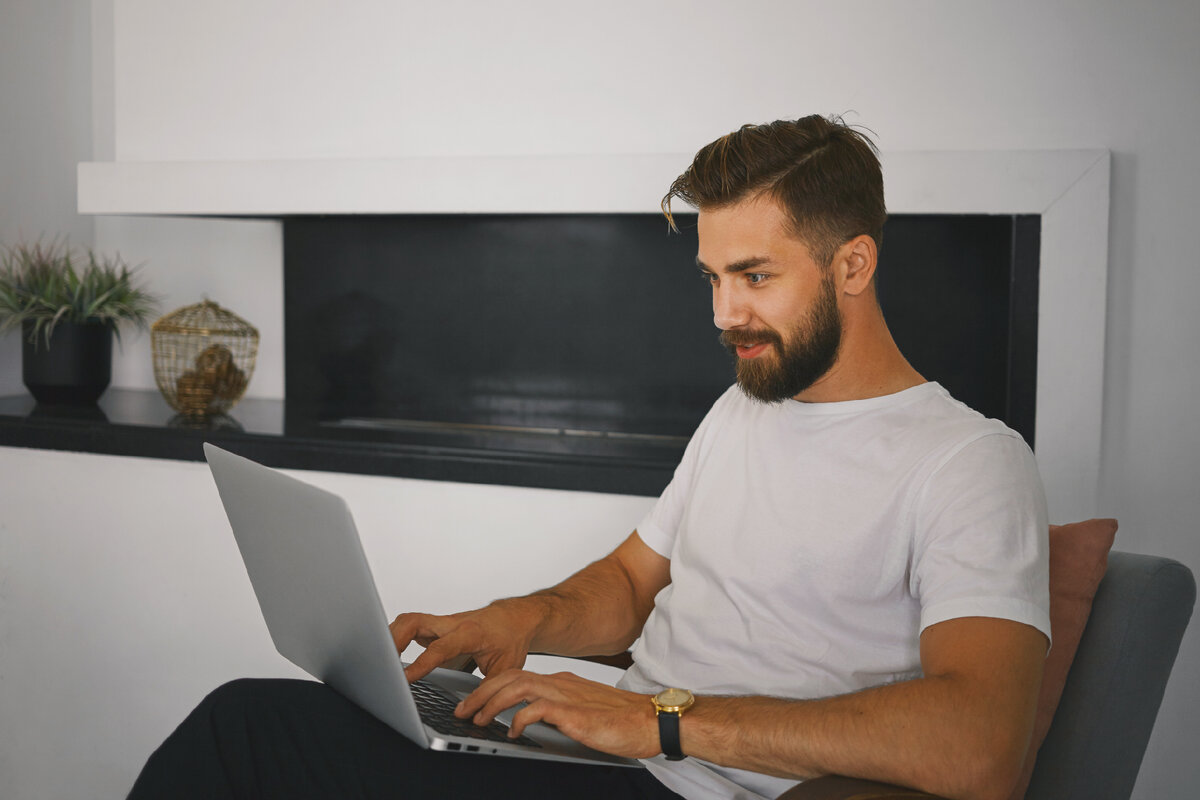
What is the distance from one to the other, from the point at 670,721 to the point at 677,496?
512 mm

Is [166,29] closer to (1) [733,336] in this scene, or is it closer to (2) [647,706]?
(1) [733,336]

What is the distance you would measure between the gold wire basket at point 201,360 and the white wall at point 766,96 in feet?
0.96

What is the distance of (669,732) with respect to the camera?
3.76ft

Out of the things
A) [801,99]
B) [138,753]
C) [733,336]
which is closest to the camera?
[733,336]

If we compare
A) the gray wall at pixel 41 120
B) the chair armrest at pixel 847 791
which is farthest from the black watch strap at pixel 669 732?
the gray wall at pixel 41 120

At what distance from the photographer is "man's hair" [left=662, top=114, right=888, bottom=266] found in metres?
1.34

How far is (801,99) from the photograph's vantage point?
2.24m

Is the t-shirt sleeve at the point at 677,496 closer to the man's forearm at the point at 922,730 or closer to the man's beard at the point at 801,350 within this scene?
the man's beard at the point at 801,350

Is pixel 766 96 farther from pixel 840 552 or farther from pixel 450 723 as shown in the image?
pixel 450 723

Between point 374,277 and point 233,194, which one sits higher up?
point 233,194

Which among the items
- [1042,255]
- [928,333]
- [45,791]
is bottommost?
[45,791]

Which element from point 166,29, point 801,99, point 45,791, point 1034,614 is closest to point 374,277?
point 166,29

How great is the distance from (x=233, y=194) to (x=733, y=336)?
1.68 meters

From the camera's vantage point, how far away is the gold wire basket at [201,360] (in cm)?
278
